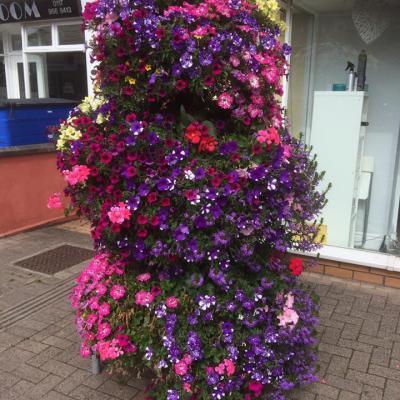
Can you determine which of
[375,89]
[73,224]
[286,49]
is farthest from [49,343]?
[375,89]

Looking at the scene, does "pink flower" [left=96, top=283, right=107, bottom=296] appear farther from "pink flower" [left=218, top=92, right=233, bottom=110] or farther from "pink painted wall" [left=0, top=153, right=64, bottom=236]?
"pink painted wall" [left=0, top=153, right=64, bottom=236]

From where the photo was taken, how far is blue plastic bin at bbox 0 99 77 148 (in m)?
6.03

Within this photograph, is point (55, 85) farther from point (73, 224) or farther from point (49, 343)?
point (49, 343)

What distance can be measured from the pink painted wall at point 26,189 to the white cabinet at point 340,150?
345cm

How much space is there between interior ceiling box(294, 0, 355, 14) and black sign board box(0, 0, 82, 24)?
454 cm

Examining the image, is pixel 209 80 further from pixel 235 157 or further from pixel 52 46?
pixel 52 46

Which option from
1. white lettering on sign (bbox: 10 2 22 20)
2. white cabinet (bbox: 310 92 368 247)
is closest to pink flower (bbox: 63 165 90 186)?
white cabinet (bbox: 310 92 368 247)

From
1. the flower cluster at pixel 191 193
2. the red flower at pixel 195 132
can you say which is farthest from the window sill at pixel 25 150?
the red flower at pixel 195 132

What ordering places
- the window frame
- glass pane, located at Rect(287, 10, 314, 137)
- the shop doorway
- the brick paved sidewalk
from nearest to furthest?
the brick paved sidewalk, glass pane, located at Rect(287, 10, 314, 137), the window frame, the shop doorway

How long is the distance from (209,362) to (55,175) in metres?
4.43

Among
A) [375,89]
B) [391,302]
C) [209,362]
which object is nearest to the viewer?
[209,362]

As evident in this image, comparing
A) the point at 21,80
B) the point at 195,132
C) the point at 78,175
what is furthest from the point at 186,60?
the point at 21,80

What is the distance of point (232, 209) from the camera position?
2318 mm

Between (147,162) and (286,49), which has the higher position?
(286,49)
